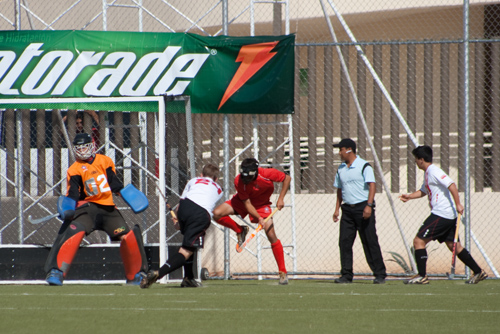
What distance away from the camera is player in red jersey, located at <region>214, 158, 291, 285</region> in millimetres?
8805

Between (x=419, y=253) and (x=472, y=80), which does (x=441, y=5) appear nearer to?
(x=472, y=80)

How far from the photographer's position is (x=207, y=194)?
834 cm

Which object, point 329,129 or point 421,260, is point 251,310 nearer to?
point 421,260

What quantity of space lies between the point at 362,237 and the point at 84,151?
3.40 meters

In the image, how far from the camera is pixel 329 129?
1212 cm

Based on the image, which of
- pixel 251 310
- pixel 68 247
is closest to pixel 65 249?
pixel 68 247

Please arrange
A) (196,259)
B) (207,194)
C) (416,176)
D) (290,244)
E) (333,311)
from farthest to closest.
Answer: (416,176)
(290,244)
(196,259)
(207,194)
(333,311)

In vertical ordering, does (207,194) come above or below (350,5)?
below

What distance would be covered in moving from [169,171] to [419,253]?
10.7 feet

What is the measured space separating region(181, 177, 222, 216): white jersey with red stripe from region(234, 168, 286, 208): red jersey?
0.60 m

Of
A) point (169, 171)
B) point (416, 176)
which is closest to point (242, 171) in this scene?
point (169, 171)

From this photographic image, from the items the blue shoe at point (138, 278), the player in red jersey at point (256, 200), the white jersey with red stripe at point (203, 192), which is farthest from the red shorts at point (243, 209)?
the blue shoe at point (138, 278)

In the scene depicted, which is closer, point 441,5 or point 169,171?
point 169,171

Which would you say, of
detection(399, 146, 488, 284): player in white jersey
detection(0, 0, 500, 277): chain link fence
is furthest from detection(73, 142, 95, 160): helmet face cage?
detection(399, 146, 488, 284): player in white jersey
